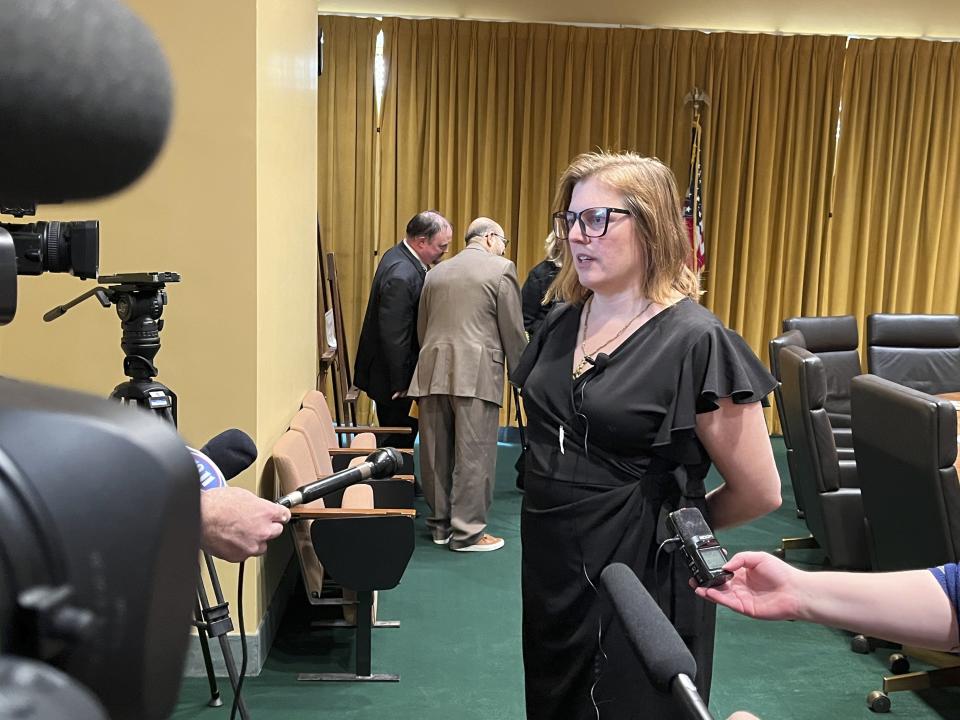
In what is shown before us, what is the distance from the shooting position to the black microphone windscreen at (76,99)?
11.6 inches

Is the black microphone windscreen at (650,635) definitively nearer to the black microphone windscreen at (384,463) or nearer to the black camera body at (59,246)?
the black microphone windscreen at (384,463)

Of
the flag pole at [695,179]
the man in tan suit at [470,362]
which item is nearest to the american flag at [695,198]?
the flag pole at [695,179]

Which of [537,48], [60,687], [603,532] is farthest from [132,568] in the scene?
[537,48]

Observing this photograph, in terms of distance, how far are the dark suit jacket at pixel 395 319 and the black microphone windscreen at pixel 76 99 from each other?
180 inches

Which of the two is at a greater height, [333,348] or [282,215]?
[282,215]

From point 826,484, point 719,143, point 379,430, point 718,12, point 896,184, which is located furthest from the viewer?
point 896,184

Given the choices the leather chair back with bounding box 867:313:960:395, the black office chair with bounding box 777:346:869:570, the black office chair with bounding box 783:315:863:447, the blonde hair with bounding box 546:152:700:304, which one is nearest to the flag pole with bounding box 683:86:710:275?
the leather chair back with bounding box 867:313:960:395

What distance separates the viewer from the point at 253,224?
2807 mm

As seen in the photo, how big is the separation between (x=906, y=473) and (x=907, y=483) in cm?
3

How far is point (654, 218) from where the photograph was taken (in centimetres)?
186

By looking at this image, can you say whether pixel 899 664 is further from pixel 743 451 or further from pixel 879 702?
pixel 743 451

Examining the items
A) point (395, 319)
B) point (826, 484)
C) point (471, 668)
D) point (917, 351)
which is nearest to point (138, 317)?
point (471, 668)

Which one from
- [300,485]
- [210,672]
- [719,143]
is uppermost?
[719,143]

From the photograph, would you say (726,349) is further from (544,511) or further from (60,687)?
(60,687)
